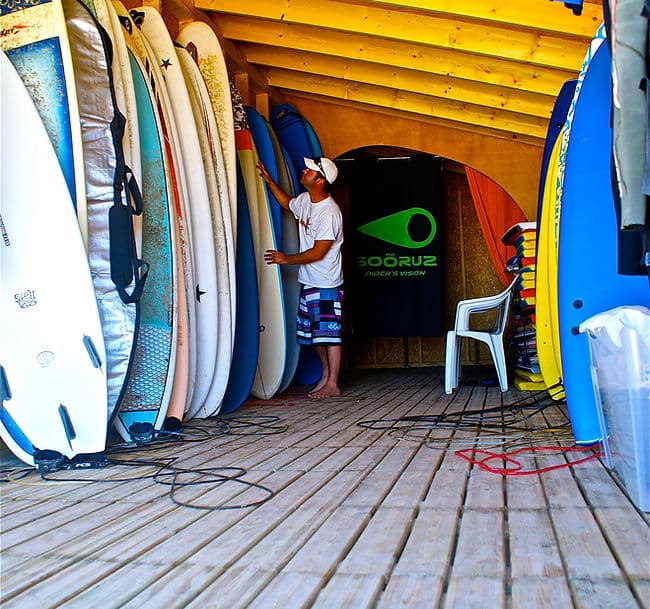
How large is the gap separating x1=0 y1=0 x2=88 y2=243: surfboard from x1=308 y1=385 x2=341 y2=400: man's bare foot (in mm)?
2036

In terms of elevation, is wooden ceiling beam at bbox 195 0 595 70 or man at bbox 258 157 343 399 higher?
wooden ceiling beam at bbox 195 0 595 70

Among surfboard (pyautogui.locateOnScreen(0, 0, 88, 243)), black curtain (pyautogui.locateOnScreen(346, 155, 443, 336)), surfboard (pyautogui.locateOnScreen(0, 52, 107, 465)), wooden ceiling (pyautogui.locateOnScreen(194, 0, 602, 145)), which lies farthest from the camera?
black curtain (pyautogui.locateOnScreen(346, 155, 443, 336))

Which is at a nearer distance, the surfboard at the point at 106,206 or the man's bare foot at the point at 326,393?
the surfboard at the point at 106,206

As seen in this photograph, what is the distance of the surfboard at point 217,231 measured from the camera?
333 cm

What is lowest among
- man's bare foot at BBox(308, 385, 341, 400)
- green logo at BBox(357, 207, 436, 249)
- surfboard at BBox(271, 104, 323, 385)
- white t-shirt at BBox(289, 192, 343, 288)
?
man's bare foot at BBox(308, 385, 341, 400)

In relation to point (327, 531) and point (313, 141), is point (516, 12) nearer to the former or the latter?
point (313, 141)

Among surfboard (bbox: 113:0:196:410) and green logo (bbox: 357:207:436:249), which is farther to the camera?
green logo (bbox: 357:207:436:249)

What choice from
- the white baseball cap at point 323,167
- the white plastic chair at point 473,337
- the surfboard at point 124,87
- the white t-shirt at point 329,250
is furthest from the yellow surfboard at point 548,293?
the surfboard at point 124,87

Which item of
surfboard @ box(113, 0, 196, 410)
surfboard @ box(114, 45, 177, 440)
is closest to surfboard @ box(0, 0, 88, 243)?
surfboard @ box(114, 45, 177, 440)

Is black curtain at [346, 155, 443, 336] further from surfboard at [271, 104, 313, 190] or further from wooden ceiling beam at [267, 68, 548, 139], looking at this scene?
surfboard at [271, 104, 313, 190]

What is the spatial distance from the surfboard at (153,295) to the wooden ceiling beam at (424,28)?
1.36 metres

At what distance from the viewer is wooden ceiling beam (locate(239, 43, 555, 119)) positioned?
4.61m

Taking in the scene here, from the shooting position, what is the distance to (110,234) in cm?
247

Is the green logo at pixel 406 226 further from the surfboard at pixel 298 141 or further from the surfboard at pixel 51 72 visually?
the surfboard at pixel 51 72
